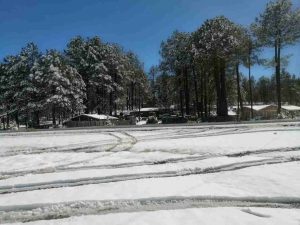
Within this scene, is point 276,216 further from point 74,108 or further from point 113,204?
point 74,108

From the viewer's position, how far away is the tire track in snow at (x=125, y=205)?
7309 millimetres

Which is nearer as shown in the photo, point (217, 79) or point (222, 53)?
point (222, 53)

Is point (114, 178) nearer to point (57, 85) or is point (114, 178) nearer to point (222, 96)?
point (222, 96)

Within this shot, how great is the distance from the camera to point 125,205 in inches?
306

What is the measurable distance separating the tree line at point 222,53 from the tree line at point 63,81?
31.5ft

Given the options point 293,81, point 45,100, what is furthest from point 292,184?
point 293,81

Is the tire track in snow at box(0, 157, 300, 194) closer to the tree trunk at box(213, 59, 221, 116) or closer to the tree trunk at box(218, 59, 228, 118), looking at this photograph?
the tree trunk at box(218, 59, 228, 118)

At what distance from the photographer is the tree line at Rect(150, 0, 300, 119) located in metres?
47.7

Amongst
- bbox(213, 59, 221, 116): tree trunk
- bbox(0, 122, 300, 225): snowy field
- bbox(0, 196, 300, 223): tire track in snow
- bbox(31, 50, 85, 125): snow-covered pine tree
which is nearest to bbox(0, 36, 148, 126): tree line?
bbox(31, 50, 85, 125): snow-covered pine tree

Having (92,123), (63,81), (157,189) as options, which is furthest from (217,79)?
(157,189)

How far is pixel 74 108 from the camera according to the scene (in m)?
62.8

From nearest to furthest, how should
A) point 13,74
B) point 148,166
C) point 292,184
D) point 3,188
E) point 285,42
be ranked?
point 292,184, point 3,188, point 148,166, point 285,42, point 13,74

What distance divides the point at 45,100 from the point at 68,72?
612 centimetres

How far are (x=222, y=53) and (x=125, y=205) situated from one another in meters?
48.6
